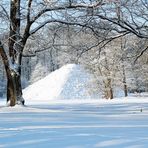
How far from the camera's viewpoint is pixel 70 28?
53.2 ft

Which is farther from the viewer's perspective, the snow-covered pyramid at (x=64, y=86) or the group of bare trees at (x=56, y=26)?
the snow-covered pyramid at (x=64, y=86)

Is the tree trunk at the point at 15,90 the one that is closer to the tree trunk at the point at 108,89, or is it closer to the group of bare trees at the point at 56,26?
the group of bare trees at the point at 56,26

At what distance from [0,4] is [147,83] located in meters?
33.2

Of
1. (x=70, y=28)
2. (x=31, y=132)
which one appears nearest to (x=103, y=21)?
(x=70, y=28)

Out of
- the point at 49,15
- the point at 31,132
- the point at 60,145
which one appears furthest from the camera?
the point at 49,15

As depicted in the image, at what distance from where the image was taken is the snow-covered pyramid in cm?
3859

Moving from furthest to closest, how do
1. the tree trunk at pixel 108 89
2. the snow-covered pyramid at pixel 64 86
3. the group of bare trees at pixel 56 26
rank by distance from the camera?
the tree trunk at pixel 108 89
the snow-covered pyramid at pixel 64 86
the group of bare trees at pixel 56 26

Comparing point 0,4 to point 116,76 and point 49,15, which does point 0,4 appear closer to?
point 49,15

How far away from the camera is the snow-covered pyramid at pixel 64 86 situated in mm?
38591

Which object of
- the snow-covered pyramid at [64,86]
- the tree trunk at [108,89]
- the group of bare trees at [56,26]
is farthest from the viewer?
the tree trunk at [108,89]

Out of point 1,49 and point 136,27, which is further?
point 136,27

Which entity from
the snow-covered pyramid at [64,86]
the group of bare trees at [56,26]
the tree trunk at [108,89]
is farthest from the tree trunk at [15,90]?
the tree trunk at [108,89]

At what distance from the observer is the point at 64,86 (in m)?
39.7

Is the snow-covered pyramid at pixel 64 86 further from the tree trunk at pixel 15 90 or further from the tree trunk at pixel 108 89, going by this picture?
the tree trunk at pixel 15 90
